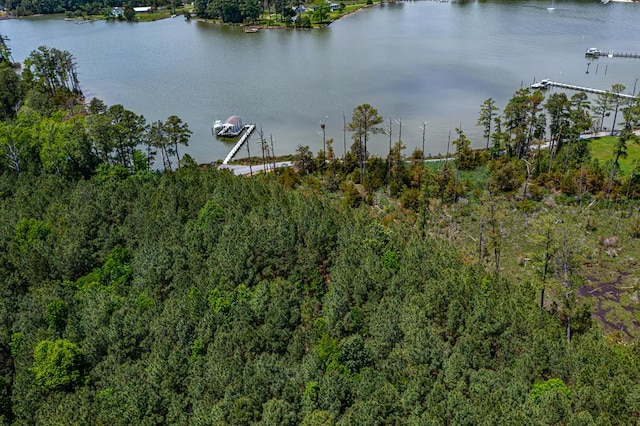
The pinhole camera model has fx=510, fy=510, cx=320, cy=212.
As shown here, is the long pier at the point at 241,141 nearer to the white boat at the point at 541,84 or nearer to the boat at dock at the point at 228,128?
the boat at dock at the point at 228,128

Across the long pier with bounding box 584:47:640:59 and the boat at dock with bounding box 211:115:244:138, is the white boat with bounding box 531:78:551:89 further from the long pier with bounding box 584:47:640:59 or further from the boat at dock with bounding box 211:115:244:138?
the boat at dock with bounding box 211:115:244:138

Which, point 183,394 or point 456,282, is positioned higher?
point 456,282

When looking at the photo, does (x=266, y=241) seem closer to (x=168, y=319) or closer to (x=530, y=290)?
(x=168, y=319)

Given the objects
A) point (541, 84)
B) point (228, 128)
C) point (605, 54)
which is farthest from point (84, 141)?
point (605, 54)

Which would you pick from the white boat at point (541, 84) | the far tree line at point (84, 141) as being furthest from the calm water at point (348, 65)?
the far tree line at point (84, 141)

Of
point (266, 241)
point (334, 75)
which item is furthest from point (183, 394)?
point (334, 75)

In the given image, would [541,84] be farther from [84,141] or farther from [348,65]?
[84,141]
